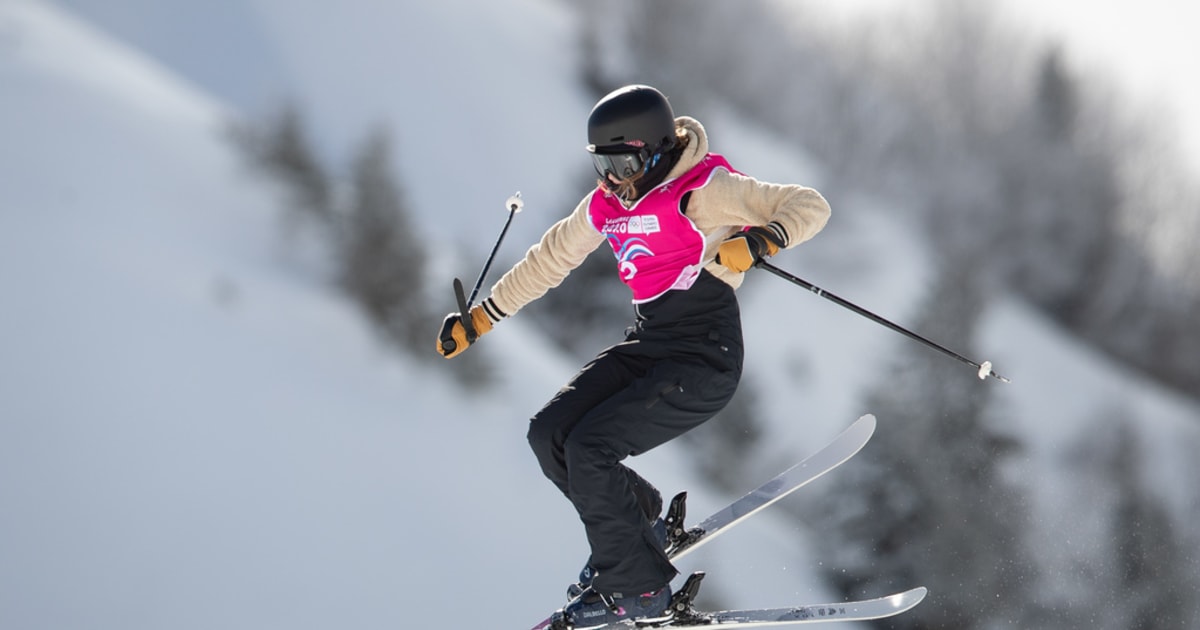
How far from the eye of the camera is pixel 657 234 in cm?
447

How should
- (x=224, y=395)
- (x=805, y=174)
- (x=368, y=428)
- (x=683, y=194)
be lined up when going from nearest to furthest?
(x=683, y=194)
(x=224, y=395)
(x=368, y=428)
(x=805, y=174)

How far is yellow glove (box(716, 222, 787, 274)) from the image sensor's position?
4147mm

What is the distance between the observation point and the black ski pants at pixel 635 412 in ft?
14.2

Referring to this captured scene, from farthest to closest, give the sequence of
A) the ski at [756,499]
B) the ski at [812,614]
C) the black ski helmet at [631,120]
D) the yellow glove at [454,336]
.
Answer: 1. the ski at [756,499]
2. the yellow glove at [454,336]
3. the ski at [812,614]
4. the black ski helmet at [631,120]

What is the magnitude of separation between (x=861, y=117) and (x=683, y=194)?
4183 centimetres

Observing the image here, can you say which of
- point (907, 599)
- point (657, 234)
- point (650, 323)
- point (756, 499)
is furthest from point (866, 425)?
point (657, 234)

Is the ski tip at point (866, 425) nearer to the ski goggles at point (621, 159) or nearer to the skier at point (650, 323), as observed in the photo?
the skier at point (650, 323)

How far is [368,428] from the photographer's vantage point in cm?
Answer: 1037

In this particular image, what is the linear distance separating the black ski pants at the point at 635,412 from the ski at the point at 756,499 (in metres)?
0.42

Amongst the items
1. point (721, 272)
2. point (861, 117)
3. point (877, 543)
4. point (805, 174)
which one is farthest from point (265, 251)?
point (861, 117)

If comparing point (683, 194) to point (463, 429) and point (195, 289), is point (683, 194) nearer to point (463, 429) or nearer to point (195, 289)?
point (463, 429)

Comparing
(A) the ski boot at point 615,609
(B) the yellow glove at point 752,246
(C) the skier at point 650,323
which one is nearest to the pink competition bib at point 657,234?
(C) the skier at point 650,323

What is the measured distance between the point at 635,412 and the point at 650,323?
462mm

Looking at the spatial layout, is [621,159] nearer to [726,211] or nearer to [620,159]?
[620,159]
